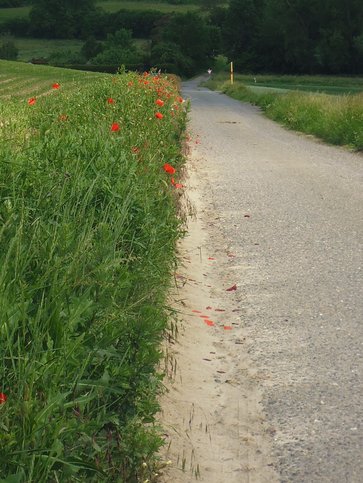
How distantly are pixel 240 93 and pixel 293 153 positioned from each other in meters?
29.9

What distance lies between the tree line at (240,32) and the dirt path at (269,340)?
226 ft

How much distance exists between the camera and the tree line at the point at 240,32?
82375 millimetres

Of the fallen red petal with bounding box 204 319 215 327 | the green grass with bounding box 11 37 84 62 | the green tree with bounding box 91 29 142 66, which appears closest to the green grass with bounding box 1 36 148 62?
the green grass with bounding box 11 37 84 62

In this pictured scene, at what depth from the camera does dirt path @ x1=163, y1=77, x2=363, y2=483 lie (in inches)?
177

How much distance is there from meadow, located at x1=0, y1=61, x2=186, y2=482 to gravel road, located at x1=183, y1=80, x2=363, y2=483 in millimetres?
735

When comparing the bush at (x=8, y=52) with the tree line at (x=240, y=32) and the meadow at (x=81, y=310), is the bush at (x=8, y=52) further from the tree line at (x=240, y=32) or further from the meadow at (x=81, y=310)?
the meadow at (x=81, y=310)

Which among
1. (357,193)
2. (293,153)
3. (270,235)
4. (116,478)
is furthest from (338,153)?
(116,478)

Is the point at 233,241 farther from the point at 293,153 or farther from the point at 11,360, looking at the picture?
the point at 293,153

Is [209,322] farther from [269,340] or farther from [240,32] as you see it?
[240,32]

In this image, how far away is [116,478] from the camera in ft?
12.1

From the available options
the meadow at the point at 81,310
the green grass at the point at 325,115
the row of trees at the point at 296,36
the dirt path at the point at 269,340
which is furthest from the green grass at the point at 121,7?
the meadow at the point at 81,310

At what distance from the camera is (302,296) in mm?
7234

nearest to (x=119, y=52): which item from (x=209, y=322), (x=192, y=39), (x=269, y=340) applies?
(x=192, y=39)

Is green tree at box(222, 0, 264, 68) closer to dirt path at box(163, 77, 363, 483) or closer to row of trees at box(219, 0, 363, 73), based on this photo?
row of trees at box(219, 0, 363, 73)
